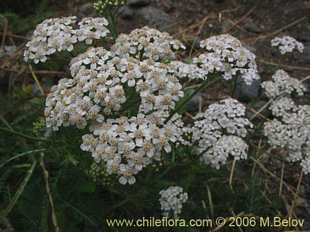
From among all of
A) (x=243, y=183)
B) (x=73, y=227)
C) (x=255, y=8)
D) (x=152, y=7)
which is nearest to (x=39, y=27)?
(x=73, y=227)

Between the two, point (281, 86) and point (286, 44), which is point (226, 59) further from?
point (286, 44)

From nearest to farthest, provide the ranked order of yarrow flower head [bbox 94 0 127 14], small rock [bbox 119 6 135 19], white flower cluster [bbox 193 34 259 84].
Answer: white flower cluster [bbox 193 34 259 84] < yarrow flower head [bbox 94 0 127 14] < small rock [bbox 119 6 135 19]

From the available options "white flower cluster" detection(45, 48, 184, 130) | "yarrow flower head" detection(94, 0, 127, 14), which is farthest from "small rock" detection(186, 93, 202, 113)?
"white flower cluster" detection(45, 48, 184, 130)

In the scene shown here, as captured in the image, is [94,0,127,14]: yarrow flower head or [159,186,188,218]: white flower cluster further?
[94,0,127,14]: yarrow flower head

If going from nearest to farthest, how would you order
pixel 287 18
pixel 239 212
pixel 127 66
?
pixel 127 66
pixel 239 212
pixel 287 18

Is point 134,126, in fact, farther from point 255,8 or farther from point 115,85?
point 255,8

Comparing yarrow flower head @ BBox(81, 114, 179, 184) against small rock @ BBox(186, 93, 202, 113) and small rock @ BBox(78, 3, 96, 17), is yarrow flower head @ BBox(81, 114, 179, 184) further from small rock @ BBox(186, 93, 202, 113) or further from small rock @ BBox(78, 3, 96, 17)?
small rock @ BBox(78, 3, 96, 17)
